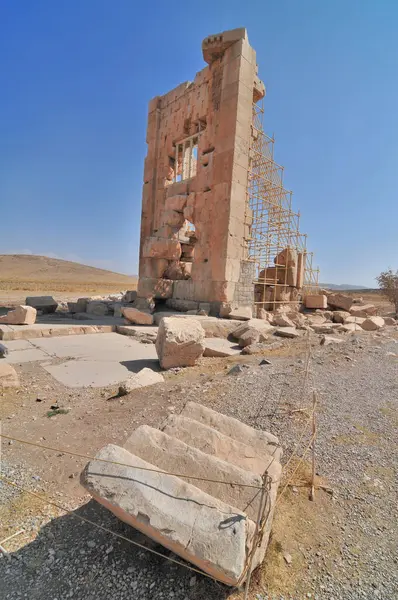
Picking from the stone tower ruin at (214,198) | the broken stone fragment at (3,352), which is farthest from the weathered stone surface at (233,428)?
the stone tower ruin at (214,198)

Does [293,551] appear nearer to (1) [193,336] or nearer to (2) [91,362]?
(1) [193,336]

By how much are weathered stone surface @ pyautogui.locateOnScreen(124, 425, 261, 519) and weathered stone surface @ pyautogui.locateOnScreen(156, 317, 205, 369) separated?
2.98 m

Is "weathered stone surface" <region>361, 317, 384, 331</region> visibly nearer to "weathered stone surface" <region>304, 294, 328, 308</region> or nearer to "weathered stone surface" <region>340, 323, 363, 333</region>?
"weathered stone surface" <region>340, 323, 363, 333</region>

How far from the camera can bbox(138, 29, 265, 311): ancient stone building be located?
9.87m

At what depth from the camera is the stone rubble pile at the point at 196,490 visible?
1.54 metres

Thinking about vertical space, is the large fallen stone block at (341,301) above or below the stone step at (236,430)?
above

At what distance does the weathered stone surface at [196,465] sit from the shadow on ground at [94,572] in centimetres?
40

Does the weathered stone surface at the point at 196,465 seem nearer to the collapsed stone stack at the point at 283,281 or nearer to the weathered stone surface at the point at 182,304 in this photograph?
the weathered stone surface at the point at 182,304

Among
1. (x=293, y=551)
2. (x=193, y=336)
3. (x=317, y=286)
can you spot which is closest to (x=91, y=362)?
(x=193, y=336)

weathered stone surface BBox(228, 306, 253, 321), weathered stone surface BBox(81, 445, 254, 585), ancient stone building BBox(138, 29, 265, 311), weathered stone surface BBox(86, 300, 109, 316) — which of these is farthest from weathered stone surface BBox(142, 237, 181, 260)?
weathered stone surface BBox(81, 445, 254, 585)

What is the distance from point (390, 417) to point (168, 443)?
110 inches

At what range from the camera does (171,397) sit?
4.13 metres

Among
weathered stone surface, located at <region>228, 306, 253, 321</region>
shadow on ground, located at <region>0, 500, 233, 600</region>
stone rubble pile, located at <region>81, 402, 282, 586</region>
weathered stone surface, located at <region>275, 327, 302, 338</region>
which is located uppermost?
weathered stone surface, located at <region>228, 306, 253, 321</region>

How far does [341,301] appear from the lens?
15086mm
